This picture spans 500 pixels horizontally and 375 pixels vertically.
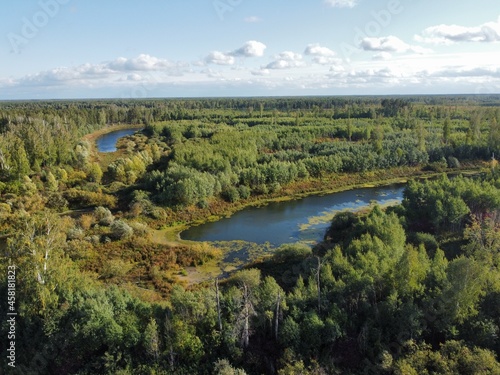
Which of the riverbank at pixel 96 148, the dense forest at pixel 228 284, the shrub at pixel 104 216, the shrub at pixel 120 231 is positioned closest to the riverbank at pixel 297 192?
the dense forest at pixel 228 284

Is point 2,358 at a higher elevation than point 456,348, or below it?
below

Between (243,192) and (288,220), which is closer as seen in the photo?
(288,220)

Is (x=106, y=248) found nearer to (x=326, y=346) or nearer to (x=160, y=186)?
(x=160, y=186)

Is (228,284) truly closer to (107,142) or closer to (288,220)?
(288,220)

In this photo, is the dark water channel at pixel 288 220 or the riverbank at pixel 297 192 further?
the riverbank at pixel 297 192

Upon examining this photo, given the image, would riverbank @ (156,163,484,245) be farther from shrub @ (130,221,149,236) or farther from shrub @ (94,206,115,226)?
shrub @ (94,206,115,226)

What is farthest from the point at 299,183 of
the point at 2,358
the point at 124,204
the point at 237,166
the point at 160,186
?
the point at 2,358

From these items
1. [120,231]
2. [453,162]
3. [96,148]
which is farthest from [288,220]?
[96,148]

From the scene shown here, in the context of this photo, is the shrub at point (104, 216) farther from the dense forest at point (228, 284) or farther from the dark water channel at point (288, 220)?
the dark water channel at point (288, 220)
